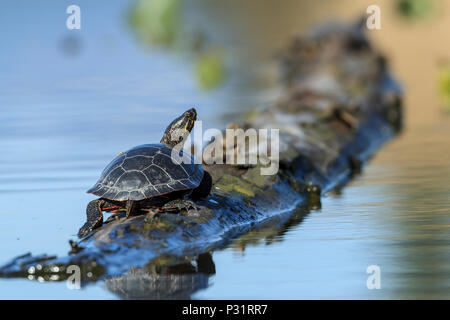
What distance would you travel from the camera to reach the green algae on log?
5703 millimetres

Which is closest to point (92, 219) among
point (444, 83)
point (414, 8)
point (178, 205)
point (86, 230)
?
point (86, 230)

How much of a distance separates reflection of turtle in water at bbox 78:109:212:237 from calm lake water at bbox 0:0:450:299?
17.1 inches

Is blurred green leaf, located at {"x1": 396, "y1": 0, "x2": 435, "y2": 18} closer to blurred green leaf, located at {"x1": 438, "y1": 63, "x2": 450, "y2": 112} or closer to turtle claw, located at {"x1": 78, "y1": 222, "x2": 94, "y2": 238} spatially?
blurred green leaf, located at {"x1": 438, "y1": 63, "x2": 450, "y2": 112}

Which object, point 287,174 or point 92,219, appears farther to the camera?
point 287,174

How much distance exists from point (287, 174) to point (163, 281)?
9.77 feet

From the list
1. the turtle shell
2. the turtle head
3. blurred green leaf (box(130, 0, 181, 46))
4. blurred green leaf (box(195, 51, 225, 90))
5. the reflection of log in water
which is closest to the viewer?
the reflection of log in water

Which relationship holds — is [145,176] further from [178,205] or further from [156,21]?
[156,21]

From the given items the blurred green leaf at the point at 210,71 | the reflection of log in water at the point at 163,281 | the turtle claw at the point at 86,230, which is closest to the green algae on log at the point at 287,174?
the reflection of log in water at the point at 163,281

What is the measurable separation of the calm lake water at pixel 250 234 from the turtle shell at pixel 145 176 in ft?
1.96

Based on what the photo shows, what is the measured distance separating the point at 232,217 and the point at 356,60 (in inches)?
302

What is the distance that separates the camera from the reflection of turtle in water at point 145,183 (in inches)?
251

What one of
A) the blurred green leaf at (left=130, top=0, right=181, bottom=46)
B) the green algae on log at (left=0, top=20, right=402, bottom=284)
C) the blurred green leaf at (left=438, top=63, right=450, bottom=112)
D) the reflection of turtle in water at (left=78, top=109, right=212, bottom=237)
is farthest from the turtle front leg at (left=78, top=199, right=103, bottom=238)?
the blurred green leaf at (left=130, top=0, right=181, bottom=46)

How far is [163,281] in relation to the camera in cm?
550

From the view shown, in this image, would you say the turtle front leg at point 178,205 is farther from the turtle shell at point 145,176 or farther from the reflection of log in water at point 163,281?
the reflection of log in water at point 163,281
